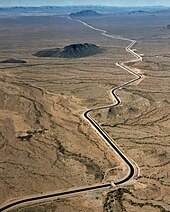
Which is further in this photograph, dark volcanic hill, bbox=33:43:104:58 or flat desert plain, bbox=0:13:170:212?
dark volcanic hill, bbox=33:43:104:58

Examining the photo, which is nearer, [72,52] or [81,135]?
[81,135]

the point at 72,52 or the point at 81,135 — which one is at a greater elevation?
the point at 72,52

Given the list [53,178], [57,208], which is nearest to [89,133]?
[53,178]

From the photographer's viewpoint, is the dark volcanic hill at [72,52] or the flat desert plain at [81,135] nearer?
the flat desert plain at [81,135]

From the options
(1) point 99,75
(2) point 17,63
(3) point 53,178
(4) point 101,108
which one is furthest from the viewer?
(2) point 17,63

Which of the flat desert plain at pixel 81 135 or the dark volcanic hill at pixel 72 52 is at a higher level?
the dark volcanic hill at pixel 72 52

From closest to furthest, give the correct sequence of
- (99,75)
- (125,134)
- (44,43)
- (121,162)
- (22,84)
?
(121,162)
(125,134)
(22,84)
(99,75)
(44,43)

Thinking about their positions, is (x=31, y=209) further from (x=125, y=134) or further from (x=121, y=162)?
(x=125, y=134)

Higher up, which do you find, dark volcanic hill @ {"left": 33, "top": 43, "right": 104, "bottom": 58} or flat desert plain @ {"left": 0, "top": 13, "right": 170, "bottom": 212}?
dark volcanic hill @ {"left": 33, "top": 43, "right": 104, "bottom": 58}
